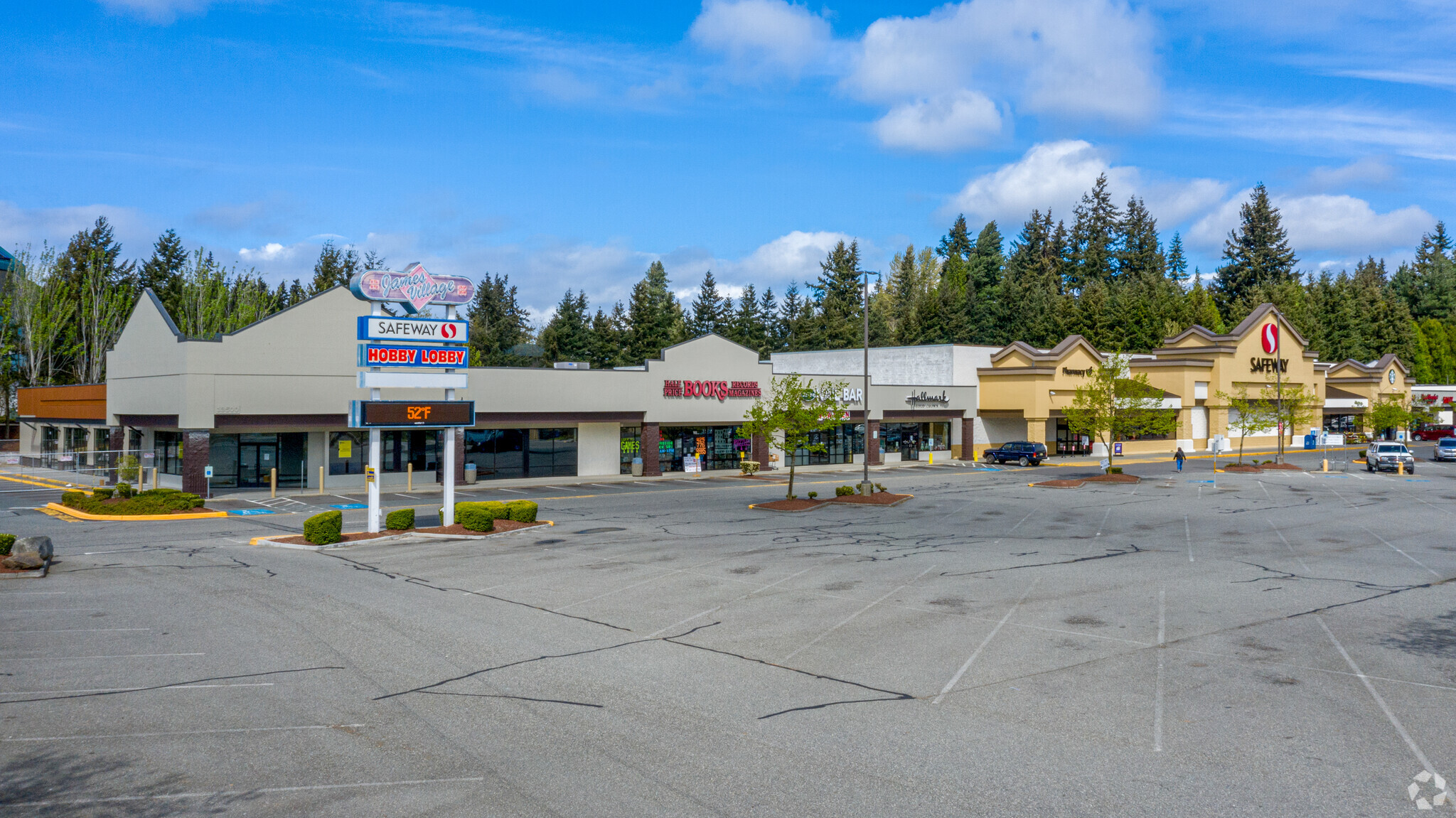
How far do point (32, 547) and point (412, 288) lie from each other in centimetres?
1213

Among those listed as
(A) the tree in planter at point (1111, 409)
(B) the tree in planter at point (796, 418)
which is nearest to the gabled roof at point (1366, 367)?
(A) the tree in planter at point (1111, 409)

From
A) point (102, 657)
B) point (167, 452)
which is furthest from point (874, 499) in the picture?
point (167, 452)

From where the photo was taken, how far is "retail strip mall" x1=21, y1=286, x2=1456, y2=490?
40.5 meters

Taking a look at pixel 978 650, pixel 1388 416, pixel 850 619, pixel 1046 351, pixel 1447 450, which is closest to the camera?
pixel 978 650

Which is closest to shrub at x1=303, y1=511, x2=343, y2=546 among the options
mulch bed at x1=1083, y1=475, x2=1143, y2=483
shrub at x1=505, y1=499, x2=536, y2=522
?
shrub at x1=505, y1=499, x2=536, y2=522

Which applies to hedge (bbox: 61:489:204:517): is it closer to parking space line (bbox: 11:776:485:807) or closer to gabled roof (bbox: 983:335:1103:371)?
parking space line (bbox: 11:776:485:807)

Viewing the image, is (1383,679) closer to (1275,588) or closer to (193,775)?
(1275,588)

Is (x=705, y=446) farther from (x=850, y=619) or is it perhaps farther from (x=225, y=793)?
(x=225, y=793)

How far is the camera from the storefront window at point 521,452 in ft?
158

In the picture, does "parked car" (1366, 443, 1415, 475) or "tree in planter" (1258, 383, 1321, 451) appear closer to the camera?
"parked car" (1366, 443, 1415, 475)

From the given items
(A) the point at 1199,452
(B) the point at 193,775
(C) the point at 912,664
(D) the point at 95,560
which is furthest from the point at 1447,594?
(A) the point at 1199,452

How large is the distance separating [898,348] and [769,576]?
52251mm

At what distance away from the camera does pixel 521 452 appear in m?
49.4

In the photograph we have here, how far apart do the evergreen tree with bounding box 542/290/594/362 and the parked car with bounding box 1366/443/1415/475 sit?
7096cm
